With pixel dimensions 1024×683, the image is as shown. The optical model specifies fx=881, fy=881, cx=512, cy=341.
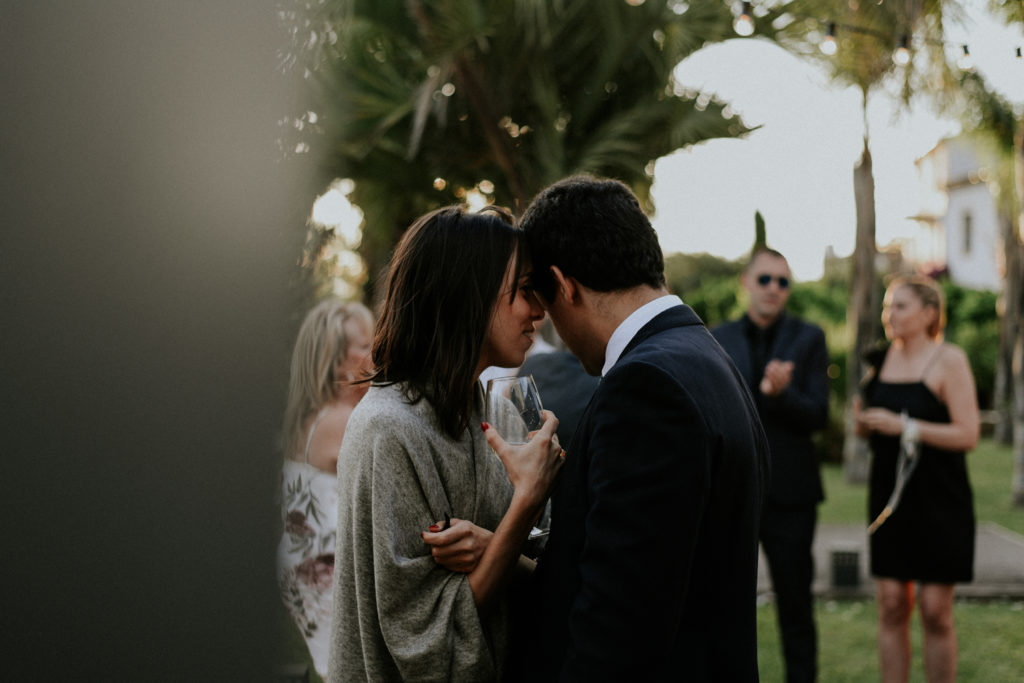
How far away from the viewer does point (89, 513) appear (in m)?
1.11

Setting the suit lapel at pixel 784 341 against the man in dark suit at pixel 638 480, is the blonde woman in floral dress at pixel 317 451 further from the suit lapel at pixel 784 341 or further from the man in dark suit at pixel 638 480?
the suit lapel at pixel 784 341

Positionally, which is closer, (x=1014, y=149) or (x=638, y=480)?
(x=638, y=480)

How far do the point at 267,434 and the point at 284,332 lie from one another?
0.14 meters

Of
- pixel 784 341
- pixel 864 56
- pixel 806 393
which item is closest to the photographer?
pixel 806 393

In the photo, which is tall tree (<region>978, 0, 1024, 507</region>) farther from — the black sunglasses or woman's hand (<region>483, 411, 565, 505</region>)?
woman's hand (<region>483, 411, 565, 505</region>)

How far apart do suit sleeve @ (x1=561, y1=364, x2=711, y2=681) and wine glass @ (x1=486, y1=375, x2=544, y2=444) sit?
0.37 m

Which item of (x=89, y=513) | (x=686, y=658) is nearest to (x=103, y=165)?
(x=89, y=513)

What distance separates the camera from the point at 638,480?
1637 mm

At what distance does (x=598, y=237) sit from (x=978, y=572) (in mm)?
7207

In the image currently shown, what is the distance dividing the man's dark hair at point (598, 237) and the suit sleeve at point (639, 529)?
40 cm

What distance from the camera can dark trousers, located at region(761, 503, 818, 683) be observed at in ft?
15.6

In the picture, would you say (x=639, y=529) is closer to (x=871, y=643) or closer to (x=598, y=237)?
(x=598, y=237)

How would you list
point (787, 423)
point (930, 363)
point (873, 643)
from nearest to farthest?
point (930, 363) < point (787, 423) < point (873, 643)

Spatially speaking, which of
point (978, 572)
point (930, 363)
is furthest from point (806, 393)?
point (978, 572)
